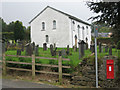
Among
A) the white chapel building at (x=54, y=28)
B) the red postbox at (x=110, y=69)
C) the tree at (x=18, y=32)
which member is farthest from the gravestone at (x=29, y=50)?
the tree at (x=18, y=32)

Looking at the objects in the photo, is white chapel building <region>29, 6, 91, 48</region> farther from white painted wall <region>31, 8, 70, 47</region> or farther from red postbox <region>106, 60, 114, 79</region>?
red postbox <region>106, 60, 114, 79</region>

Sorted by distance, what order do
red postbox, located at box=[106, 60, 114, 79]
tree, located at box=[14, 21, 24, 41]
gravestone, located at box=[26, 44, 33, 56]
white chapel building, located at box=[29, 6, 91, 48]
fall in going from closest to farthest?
red postbox, located at box=[106, 60, 114, 79] < gravestone, located at box=[26, 44, 33, 56] < white chapel building, located at box=[29, 6, 91, 48] < tree, located at box=[14, 21, 24, 41]

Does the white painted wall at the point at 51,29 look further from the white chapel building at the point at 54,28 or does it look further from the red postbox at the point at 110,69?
the red postbox at the point at 110,69

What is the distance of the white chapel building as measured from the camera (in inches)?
1144

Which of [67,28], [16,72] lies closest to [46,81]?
[16,72]

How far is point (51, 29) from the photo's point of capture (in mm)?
30891

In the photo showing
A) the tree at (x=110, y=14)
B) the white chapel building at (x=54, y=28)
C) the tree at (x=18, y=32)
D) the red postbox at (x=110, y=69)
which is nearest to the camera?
the red postbox at (x=110, y=69)

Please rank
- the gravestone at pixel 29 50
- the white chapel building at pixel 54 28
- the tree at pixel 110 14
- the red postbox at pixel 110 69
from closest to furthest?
the red postbox at pixel 110 69 < the tree at pixel 110 14 < the gravestone at pixel 29 50 < the white chapel building at pixel 54 28

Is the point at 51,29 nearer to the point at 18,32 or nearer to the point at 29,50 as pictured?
the point at 29,50

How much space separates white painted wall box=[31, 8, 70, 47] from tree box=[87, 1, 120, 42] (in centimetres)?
2119

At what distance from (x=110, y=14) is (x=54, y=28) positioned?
23947 millimetres

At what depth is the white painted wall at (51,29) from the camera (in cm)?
2914

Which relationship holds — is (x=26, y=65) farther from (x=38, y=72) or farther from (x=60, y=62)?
(x=60, y=62)

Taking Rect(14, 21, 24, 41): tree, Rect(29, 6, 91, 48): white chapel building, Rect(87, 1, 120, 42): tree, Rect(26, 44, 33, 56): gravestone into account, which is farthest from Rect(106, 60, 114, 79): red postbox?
Rect(14, 21, 24, 41): tree
